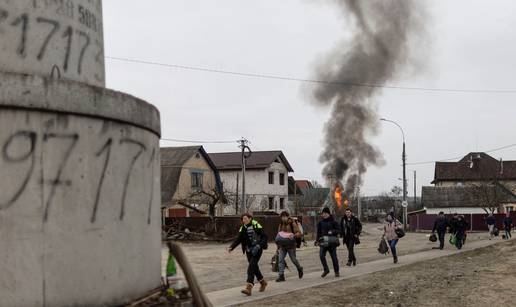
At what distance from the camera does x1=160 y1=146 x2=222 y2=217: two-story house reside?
3959 cm

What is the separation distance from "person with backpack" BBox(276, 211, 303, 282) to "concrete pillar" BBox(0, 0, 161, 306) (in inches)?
270

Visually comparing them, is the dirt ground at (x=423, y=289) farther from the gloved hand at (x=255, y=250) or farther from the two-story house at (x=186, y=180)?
the two-story house at (x=186, y=180)

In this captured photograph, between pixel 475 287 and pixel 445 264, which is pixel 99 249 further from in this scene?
pixel 445 264

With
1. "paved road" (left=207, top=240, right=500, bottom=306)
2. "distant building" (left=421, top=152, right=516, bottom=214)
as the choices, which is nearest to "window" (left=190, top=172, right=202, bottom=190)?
"distant building" (left=421, top=152, right=516, bottom=214)

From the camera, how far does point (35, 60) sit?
14.6 ft

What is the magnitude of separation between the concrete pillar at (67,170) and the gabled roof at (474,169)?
7071 cm

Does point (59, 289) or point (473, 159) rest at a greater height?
point (473, 159)

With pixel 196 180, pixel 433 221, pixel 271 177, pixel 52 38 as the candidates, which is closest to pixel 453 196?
pixel 433 221

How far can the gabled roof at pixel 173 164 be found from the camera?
134ft

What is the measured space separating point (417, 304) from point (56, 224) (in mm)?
6683

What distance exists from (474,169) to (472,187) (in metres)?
17.7

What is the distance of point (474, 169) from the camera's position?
72500mm

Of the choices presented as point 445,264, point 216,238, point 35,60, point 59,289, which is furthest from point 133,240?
point 216,238

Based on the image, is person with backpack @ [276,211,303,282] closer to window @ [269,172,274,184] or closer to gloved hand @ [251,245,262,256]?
gloved hand @ [251,245,262,256]
